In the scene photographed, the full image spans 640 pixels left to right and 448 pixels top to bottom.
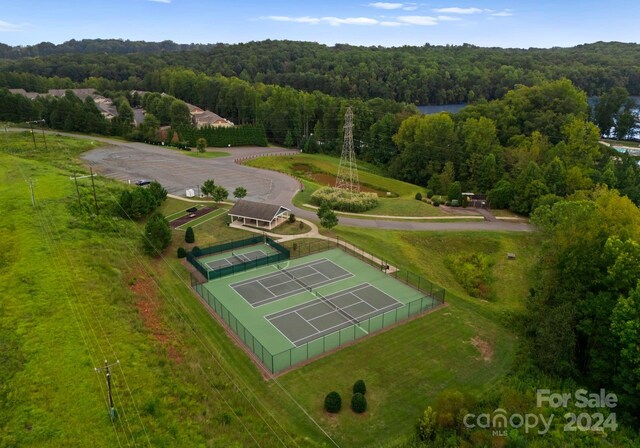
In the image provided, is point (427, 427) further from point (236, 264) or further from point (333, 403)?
point (236, 264)

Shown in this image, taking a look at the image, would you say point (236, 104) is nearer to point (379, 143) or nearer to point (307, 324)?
point (379, 143)

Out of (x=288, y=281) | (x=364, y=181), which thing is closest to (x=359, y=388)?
(x=288, y=281)

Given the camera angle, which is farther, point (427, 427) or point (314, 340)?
point (314, 340)

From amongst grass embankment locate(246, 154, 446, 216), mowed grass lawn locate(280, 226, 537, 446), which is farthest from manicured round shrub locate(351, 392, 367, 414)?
grass embankment locate(246, 154, 446, 216)

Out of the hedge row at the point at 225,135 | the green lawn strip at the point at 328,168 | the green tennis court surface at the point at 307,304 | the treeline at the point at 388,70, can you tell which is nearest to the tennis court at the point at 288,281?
the green tennis court surface at the point at 307,304

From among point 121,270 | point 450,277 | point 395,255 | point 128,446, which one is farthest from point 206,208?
point 128,446

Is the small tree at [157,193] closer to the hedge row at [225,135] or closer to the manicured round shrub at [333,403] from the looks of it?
the manicured round shrub at [333,403]
